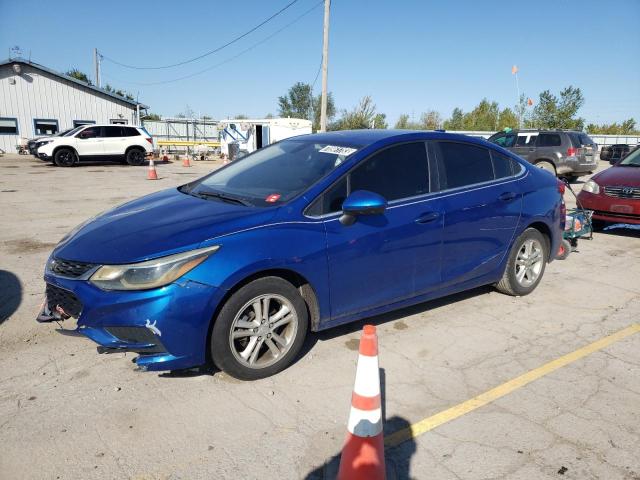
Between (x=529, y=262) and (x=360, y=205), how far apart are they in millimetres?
2611

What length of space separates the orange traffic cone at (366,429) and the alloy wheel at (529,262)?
10.5 feet

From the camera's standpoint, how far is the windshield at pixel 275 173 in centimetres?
361

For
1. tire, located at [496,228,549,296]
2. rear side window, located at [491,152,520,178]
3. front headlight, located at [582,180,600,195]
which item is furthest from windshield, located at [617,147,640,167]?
rear side window, located at [491,152,520,178]

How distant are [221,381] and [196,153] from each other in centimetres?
2724

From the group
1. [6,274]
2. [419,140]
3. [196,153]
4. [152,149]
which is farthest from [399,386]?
[196,153]

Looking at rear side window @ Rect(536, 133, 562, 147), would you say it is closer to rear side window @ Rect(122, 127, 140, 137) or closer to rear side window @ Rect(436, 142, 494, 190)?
rear side window @ Rect(436, 142, 494, 190)

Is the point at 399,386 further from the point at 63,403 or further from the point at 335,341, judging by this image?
the point at 63,403

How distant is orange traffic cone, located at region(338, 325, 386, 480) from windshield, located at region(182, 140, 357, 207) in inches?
60.0

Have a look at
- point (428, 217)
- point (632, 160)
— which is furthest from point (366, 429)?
point (632, 160)

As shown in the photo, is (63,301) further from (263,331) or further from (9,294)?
(9,294)

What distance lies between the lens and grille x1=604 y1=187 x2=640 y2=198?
768cm

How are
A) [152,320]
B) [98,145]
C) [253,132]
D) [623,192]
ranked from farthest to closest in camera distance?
1. [253,132]
2. [98,145]
3. [623,192]
4. [152,320]

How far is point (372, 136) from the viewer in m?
4.11

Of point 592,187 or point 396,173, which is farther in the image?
point 592,187
